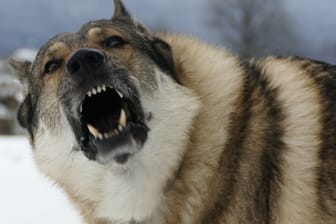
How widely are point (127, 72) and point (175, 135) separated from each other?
1.46 ft

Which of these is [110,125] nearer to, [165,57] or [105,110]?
[105,110]

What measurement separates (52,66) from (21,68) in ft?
1.82

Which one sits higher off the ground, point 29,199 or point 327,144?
point 327,144

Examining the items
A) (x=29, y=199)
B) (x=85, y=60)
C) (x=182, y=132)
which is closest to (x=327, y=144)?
(x=182, y=132)

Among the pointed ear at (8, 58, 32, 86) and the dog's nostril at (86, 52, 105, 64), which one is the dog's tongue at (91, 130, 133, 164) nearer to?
the dog's nostril at (86, 52, 105, 64)

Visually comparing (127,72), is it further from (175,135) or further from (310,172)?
(310,172)

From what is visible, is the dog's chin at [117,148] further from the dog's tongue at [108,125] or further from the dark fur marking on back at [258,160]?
the dark fur marking on back at [258,160]

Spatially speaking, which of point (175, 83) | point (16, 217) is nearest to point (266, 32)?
point (16, 217)

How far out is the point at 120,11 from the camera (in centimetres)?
359

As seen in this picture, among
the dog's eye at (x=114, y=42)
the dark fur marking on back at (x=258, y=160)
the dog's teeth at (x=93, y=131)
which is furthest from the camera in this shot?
the dog's eye at (x=114, y=42)

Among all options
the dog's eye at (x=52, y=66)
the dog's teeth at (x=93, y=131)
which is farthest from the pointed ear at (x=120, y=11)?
the dog's teeth at (x=93, y=131)

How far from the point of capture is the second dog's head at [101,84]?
279 cm

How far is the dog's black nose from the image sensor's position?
108 inches

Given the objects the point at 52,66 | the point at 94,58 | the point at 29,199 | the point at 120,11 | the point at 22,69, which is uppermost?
the point at 120,11
